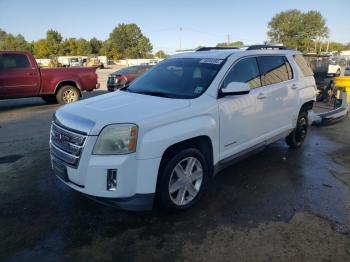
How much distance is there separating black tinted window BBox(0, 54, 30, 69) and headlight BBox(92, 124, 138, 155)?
367 inches

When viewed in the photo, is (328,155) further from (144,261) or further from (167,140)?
(144,261)

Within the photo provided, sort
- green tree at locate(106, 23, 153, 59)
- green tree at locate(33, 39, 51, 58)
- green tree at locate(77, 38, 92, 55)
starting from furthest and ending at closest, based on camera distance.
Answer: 1. green tree at locate(106, 23, 153, 59)
2. green tree at locate(77, 38, 92, 55)
3. green tree at locate(33, 39, 51, 58)

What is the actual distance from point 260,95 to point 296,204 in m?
1.58

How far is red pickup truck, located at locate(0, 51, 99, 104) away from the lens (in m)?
10.7

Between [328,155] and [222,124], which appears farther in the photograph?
[328,155]

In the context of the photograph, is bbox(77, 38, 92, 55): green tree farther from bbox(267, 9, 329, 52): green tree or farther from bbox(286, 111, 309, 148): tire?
bbox(286, 111, 309, 148): tire

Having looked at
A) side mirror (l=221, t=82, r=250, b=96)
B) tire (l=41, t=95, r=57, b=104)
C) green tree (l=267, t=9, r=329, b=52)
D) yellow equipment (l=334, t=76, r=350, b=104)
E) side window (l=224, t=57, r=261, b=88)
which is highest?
green tree (l=267, t=9, r=329, b=52)

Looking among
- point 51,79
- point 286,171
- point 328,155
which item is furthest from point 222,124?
point 51,79

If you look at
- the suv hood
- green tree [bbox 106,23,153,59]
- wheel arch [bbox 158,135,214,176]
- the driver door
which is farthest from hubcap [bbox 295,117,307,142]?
green tree [bbox 106,23,153,59]

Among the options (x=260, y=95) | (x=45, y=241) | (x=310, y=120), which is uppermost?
(x=260, y=95)

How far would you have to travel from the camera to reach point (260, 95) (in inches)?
180

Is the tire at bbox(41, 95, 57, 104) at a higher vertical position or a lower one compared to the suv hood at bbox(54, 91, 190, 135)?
lower

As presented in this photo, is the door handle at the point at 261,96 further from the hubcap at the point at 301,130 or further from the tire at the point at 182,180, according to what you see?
the hubcap at the point at 301,130

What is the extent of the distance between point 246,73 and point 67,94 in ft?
29.8
